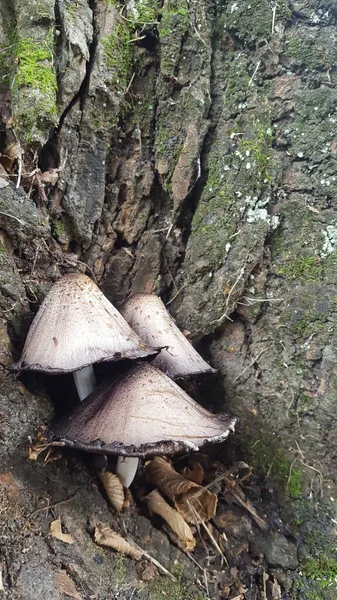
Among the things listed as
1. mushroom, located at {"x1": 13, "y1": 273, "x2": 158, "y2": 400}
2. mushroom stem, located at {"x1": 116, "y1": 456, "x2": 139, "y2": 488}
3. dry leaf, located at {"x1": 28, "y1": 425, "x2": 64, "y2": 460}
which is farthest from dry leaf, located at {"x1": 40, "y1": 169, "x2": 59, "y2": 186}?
mushroom stem, located at {"x1": 116, "y1": 456, "x2": 139, "y2": 488}

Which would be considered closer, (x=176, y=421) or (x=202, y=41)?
(x=176, y=421)

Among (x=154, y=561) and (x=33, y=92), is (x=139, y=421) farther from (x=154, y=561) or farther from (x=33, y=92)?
(x=33, y=92)

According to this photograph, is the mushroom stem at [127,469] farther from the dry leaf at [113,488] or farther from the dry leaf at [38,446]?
the dry leaf at [38,446]

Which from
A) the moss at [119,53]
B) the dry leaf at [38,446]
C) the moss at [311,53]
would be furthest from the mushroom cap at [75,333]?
the moss at [311,53]

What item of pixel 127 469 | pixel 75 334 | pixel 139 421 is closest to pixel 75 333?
pixel 75 334

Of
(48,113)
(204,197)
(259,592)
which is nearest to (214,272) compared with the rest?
(204,197)

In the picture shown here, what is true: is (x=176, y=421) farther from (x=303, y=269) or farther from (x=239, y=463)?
(x=303, y=269)
